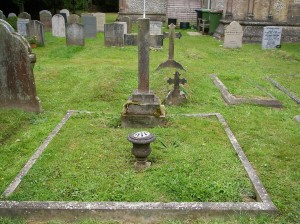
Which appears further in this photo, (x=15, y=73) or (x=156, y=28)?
(x=156, y=28)

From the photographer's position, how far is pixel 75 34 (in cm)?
1614

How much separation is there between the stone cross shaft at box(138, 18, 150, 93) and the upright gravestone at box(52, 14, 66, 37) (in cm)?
1400

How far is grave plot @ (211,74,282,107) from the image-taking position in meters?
8.30

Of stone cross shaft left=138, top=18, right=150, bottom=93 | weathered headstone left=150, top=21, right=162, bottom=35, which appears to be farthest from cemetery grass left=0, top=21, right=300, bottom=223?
weathered headstone left=150, top=21, right=162, bottom=35

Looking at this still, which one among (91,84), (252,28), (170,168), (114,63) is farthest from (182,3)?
(170,168)

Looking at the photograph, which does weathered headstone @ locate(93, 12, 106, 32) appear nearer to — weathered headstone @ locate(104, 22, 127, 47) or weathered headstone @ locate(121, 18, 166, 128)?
weathered headstone @ locate(104, 22, 127, 47)

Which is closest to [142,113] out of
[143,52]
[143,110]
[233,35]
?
[143,110]

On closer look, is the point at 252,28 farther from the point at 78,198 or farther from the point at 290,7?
the point at 78,198

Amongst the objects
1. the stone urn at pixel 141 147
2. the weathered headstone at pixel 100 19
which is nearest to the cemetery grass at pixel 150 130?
the stone urn at pixel 141 147

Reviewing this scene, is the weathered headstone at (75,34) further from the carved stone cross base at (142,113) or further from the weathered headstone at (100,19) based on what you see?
the carved stone cross base at (142,113)

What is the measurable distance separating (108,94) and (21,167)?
3.91m

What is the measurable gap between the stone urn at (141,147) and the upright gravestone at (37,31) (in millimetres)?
12728

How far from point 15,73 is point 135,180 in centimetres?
379

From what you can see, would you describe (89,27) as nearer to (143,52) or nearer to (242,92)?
(242,92)
